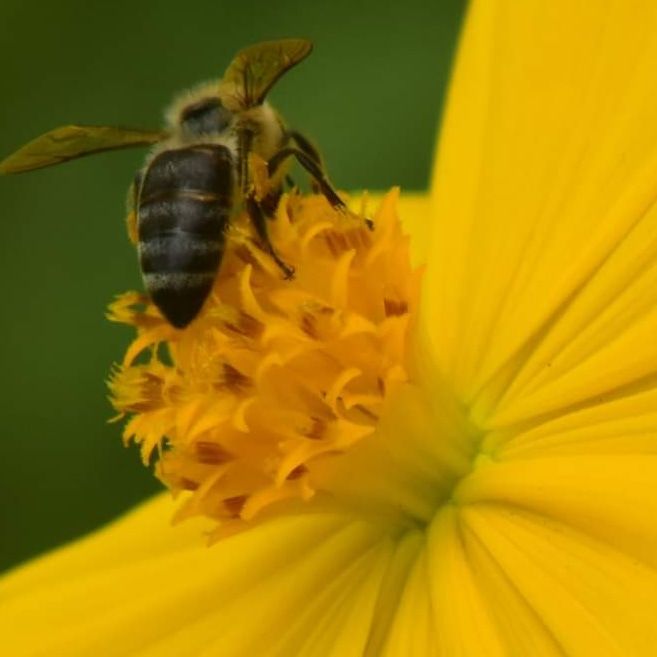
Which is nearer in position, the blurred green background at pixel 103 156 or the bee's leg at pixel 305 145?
the bee's leg at pixel 305 145

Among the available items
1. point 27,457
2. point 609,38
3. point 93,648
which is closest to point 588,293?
point 609,38

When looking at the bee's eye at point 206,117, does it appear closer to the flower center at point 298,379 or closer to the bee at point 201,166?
the bee at point 201,166

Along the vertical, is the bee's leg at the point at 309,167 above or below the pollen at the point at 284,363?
above

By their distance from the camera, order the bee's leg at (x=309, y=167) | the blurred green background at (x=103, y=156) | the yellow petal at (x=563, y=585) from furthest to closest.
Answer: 1. the blurred green background at (x=103, y=156)
2. the bee's leg at (x=309, y=167)
3. the yellow petal at (x=563, y=585)

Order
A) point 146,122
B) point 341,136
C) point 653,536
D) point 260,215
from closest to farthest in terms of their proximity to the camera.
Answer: point 653,536 < point 260,215 < point 341,136 < point 146,122

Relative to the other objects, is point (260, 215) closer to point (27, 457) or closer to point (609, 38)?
point (609, 38)

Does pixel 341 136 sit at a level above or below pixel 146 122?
above

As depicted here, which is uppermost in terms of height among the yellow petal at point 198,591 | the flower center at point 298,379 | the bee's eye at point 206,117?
the bee's eye at point 206,117

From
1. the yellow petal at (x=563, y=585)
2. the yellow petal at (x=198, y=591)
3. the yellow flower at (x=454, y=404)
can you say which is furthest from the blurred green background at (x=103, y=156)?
the yellow petal at (x=563, y=585)
